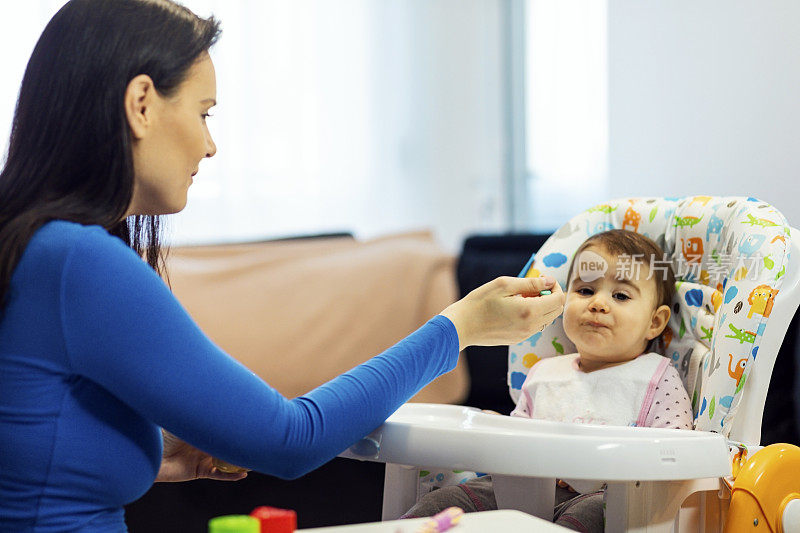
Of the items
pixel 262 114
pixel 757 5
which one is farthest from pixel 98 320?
pixel 262 114

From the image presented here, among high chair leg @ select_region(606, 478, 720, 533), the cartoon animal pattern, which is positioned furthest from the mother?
the cartoon animal pattern

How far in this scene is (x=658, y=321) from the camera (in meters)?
1.28

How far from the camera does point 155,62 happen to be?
78 cm

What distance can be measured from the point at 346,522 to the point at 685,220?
0.99m

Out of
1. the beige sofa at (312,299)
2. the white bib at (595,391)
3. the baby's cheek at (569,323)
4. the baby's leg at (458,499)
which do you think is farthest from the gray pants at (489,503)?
the beige sofa at (312,299)

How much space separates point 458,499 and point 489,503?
5cm

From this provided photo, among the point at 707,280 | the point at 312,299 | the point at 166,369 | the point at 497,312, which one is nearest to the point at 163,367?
the point at 166,369

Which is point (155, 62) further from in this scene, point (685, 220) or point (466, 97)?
point (466, 97)

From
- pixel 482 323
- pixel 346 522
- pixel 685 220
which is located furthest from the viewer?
pixel 346 522

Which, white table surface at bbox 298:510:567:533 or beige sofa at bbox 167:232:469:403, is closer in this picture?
white table surface at bbox 298:510:567:533

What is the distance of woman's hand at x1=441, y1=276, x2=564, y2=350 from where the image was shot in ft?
2.95

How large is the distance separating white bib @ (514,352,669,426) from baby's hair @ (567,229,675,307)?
99 mm

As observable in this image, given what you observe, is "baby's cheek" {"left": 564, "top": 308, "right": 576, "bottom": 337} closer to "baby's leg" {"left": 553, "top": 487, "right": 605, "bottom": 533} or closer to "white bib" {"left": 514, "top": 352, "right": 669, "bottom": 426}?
"white bib" {"left": 514, "top": 352, "right": 669, "bottom": 426}

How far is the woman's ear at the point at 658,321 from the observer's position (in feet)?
4.17
